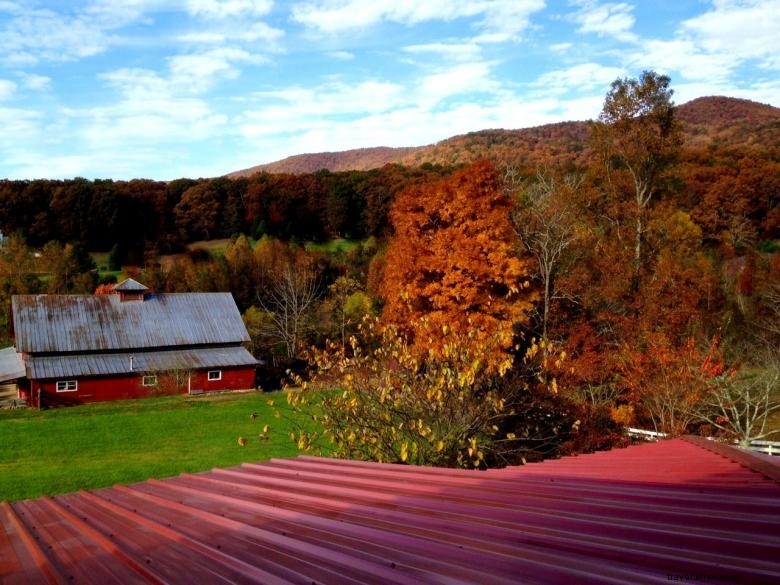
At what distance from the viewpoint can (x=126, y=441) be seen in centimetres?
2566

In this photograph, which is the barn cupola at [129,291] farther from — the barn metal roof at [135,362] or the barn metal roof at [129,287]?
the barn metal roof at [135,362]

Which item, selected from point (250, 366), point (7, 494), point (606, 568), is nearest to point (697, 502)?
point (606, 568)

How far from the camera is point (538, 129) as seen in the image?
104 metres

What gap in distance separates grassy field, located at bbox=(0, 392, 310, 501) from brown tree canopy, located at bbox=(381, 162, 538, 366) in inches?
311

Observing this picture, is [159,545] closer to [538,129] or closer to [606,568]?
[606,568]

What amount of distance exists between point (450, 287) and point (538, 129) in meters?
84.9

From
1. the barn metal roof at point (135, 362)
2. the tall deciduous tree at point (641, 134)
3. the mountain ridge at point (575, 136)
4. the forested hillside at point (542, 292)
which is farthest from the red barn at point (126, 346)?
the mountain ridge at point (575, 136)

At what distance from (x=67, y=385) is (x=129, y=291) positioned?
7877 millimetres

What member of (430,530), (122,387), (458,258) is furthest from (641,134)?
(122,387)

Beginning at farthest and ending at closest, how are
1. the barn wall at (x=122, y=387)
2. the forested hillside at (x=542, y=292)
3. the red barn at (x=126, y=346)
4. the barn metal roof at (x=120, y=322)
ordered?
1. the barn metal roof at (x=120, y=322)
2. the red barn at (x=126, y=346)
3. the barn wall at (x=122, y=387)
4. the forested hillside at (x=542, y=292)

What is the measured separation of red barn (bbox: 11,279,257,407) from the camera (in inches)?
1405

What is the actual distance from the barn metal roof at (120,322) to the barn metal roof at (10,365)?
114 cm

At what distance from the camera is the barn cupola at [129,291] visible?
40875 millimetres

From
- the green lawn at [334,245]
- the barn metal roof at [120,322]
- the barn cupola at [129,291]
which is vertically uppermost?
the green lawn at [334,245]
